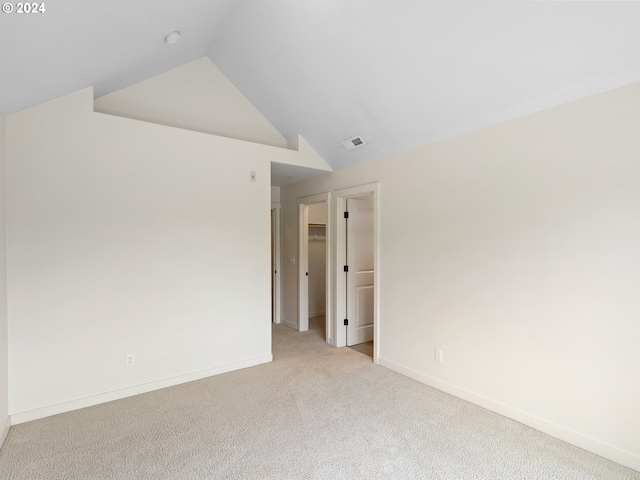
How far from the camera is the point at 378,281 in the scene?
3.70 m

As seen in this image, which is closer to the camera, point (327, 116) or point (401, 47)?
point (401, 47)

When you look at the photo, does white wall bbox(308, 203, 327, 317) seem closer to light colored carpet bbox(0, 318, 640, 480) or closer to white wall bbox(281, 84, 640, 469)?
white wall bbox(281, 84, 640, 469)

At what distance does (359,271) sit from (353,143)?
175 cm

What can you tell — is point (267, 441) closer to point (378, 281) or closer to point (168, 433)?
point (168, 433)

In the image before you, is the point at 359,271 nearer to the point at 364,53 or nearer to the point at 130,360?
the point at 364,53

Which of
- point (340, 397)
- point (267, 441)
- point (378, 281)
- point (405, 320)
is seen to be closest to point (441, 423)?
point (340, 397)

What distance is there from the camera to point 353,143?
3.64 metres

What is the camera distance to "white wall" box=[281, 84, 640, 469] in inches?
79.7

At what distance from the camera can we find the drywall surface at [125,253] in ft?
8.36

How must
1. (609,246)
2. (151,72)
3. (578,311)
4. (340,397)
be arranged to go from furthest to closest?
(151,72)
(340,397)
(578,311)
(609,246)

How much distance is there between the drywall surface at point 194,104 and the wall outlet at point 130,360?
2.33 m

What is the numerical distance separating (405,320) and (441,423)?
3.54 feet

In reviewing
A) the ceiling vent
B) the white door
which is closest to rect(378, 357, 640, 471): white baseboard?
the white door

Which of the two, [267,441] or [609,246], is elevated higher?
[609,246]
